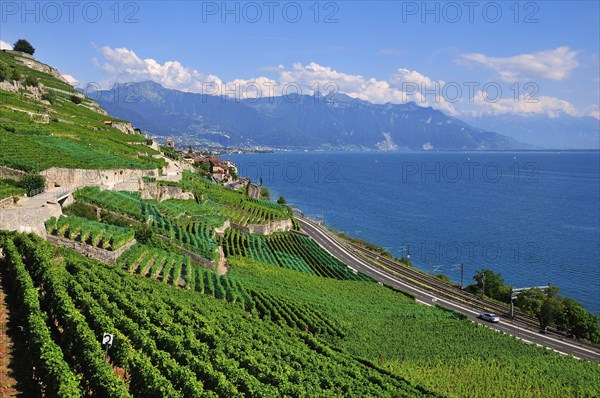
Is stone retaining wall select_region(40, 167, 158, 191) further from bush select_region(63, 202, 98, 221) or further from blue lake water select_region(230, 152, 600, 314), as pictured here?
blue lake water select_region(230, 152, 600, 314)

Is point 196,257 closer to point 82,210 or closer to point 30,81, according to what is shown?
point 82,210

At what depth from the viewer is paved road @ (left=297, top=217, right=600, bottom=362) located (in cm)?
4691

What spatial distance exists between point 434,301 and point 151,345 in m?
45.6

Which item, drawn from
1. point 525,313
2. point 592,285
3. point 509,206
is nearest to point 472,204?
point 509,206

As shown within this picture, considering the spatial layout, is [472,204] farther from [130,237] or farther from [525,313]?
[130,237]

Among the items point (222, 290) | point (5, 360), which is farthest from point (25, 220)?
point (5, 360)

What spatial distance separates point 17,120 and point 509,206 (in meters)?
148

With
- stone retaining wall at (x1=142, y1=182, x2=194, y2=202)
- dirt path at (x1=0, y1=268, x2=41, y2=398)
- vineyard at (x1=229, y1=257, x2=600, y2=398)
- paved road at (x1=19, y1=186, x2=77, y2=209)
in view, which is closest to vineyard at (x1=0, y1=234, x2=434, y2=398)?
dirt path at (x1=0, y1=268, x2=41, y2=398)

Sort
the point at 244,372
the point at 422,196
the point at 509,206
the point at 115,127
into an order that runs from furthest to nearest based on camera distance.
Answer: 1. the point at 422,196
2. the point at 509,206
3. the point at 115,127
4. the point at 244,372

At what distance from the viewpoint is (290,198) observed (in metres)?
170

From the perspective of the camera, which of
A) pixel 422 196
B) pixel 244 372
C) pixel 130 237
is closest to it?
pixel 244 372

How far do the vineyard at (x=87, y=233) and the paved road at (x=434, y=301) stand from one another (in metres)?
36.6

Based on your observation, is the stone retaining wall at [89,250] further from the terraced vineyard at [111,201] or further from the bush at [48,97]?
the bush at [48,97]

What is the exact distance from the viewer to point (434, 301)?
57812 millimetres
